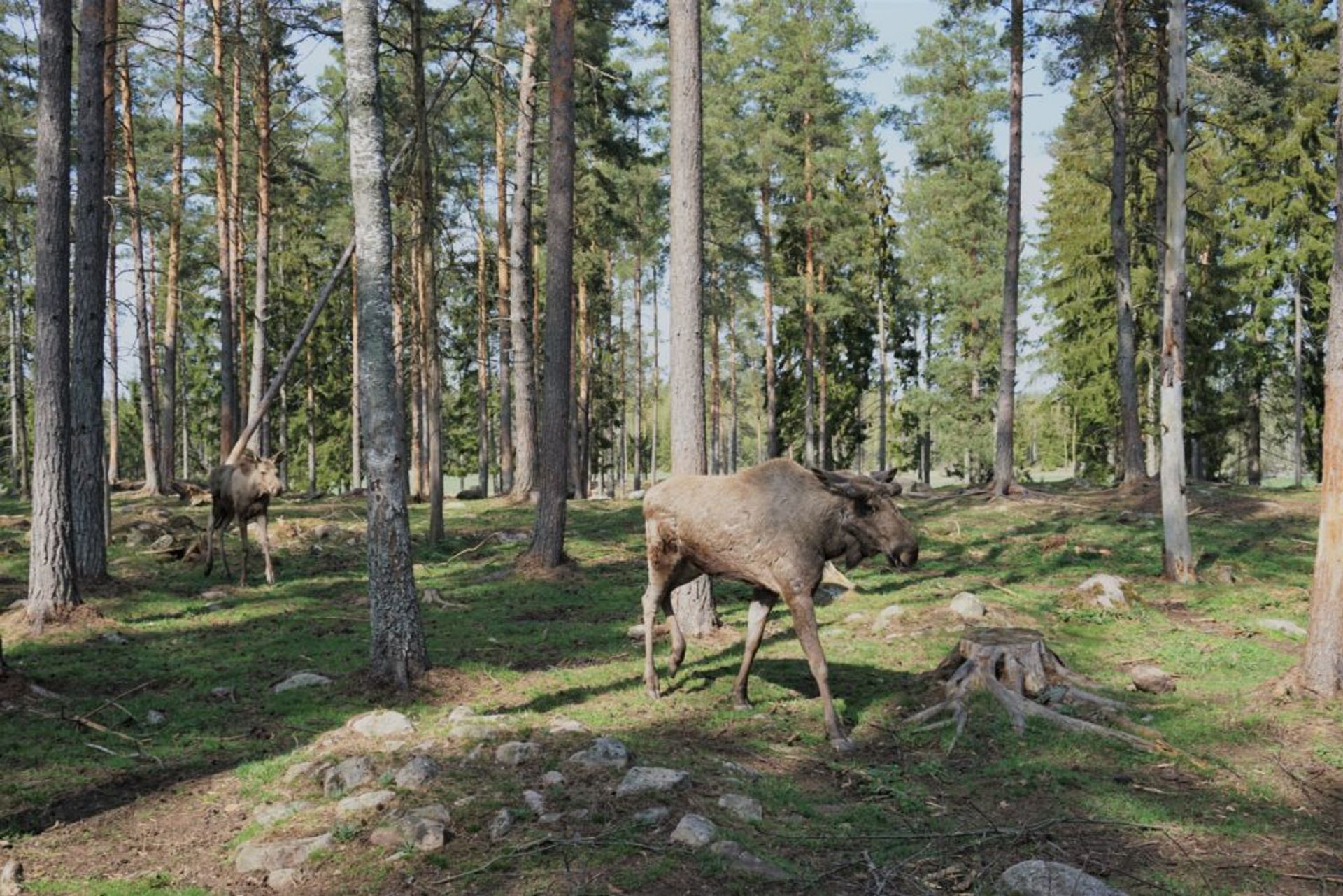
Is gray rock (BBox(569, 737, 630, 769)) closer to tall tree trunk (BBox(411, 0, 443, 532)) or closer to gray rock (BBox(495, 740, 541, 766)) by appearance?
gray rock (BBox(495, 740, 541, 766))

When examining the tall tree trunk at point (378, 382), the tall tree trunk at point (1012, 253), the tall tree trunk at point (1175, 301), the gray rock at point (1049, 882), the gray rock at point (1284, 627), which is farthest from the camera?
the tall tree trunk at point (1012, 253)

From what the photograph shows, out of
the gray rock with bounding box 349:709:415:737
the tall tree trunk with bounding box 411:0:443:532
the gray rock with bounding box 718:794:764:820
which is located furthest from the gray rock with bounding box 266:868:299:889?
the tall tree trunk with bounding box 411:0:443:532

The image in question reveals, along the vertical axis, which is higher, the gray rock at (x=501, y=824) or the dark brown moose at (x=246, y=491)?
the dark brown moose at (x=246, y=491)

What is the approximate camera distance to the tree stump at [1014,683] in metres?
7.64

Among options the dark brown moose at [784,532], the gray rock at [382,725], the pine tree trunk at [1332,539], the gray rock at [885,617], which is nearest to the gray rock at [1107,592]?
the gray rock at [885,617]

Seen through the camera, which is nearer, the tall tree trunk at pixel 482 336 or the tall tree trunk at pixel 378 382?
the tall tree trunk at pixel 378 382

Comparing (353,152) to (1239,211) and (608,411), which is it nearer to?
(1239,211)

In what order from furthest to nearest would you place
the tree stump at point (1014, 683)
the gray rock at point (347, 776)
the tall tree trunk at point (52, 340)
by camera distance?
the tall tree trunk at point (52, 340), the tree stump at point (1014, 683), the gray rock at point (347, 776)

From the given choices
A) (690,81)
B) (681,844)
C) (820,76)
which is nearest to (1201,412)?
(820,76)

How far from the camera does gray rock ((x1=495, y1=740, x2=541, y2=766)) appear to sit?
6.45 meters

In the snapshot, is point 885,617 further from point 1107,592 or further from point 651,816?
point 651,816

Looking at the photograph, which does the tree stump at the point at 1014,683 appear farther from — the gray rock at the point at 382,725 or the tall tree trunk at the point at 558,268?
the tall tree trunk at the point at 558,268

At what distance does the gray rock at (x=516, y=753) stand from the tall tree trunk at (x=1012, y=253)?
18.8 metres

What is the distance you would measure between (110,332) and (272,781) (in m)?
33.2
